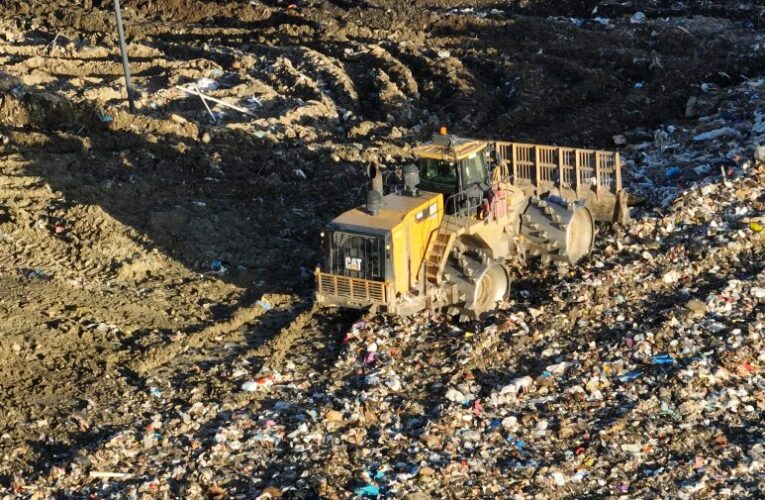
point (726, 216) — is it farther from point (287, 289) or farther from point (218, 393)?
point (218, 393)

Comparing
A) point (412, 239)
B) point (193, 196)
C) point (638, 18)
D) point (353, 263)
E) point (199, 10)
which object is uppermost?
point (199, 10)

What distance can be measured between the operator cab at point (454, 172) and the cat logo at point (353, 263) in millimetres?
1427

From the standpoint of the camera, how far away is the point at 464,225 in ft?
40.0

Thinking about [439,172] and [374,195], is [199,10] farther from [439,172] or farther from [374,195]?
[374,195]

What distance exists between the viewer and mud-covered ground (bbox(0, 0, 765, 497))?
1153 centimetres

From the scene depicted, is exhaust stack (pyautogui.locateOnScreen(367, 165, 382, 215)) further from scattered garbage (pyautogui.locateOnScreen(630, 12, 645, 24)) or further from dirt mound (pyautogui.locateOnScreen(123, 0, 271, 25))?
scattered garbage (pyautogui.locateOnScreen(630, 12, 645, 24))

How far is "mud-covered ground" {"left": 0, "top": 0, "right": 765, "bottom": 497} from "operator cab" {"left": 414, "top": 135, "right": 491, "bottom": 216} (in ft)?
4.67

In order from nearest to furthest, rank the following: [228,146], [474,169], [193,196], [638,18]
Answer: [474,169] → [193,196] → [228,146] → [638,18]

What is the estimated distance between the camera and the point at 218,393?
36.5 ft

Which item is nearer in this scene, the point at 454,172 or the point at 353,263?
the point at 353,263

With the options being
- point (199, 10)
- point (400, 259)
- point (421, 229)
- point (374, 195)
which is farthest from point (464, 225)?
point (199, 10)

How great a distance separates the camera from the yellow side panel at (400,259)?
37.6 ft

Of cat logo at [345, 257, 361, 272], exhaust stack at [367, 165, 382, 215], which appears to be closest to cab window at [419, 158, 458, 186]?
exhaust stack at [367, 165, 382, 215]

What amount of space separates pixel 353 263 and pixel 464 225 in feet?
4.65
